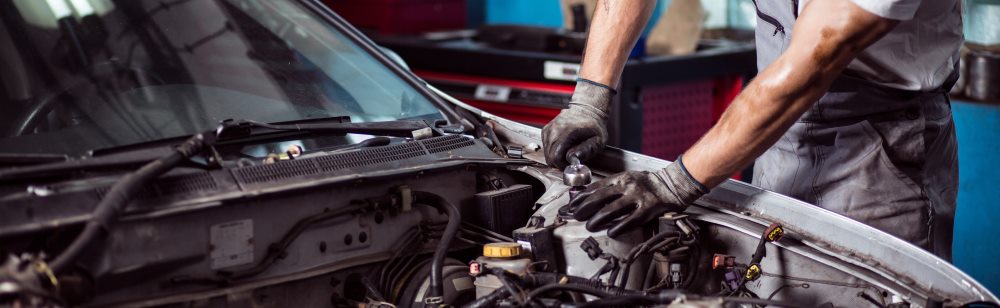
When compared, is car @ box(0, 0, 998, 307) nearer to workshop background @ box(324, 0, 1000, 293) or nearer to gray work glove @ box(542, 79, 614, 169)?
gray work glove @ box(542, 79, 614, 169)

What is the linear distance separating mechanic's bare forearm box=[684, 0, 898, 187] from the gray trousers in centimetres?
36

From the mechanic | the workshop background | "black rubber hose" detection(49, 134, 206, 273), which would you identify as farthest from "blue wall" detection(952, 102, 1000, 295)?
"black rubber hose" detection(49, 134, 206, 273)

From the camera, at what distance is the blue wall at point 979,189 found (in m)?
3.55

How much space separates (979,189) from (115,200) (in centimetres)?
303

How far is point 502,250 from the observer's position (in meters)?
1.92

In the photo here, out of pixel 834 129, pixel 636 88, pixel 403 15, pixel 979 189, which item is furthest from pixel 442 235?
pixel 403 15

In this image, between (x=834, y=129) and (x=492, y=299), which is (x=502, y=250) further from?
(x=834, y=129)

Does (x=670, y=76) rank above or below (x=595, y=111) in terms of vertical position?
below

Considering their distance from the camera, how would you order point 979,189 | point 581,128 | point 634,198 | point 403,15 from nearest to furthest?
point 634,198 < point 581,128 < point 979,189 < point 403,15

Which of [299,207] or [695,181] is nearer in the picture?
[299,207]

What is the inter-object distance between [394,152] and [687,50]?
2497mm

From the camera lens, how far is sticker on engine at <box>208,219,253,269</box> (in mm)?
1784

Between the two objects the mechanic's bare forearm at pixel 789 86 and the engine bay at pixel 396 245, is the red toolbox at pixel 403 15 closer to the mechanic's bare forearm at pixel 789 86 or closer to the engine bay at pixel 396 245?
the engine bay at pixel 396 245

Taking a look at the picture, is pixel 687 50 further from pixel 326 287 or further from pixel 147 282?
pixel 147 282
